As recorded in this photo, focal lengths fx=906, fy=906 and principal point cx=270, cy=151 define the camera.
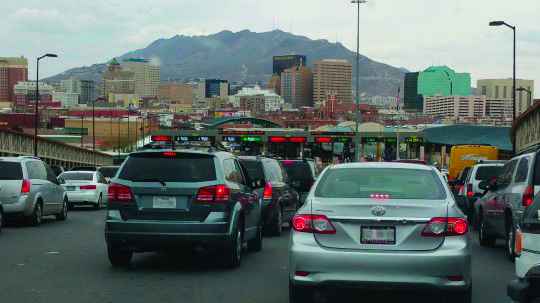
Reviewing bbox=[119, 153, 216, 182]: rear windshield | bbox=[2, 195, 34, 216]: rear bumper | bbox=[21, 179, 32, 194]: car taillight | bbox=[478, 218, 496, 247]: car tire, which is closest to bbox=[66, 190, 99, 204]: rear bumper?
bbox=[2, 195, 34, 216]: rear bumper

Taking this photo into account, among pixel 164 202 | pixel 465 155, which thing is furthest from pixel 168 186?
pixel 465 155

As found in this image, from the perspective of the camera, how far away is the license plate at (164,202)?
1265 cm

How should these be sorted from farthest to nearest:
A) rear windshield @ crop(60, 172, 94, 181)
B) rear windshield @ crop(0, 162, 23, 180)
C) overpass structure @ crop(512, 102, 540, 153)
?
overpass structure @ crop(512, 102, 540, 153)
rear windshield @ crop(60, 172, 94, 181)
rear windshield @ crop(0, 162, 23, 180)

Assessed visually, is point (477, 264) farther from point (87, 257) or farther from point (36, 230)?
point (36, 230)

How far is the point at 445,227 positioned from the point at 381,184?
1.24m

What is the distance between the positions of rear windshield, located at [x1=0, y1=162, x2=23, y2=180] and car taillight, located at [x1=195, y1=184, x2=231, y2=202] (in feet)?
31.5

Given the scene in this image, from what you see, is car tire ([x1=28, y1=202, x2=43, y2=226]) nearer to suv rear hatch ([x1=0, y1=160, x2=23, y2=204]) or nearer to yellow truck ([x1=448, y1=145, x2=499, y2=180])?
suv rear hatch ([x1=0, y1=160, x2=23, y2=204])

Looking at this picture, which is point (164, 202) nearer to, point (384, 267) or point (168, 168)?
point (168, 168)

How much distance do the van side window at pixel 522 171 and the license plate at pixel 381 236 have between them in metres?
5.94

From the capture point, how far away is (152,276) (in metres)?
12.4

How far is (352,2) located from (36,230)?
212 ft

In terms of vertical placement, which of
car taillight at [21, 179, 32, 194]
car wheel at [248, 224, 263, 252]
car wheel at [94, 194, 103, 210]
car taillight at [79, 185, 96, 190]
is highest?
car taillight at [21, 179, 32, 194]

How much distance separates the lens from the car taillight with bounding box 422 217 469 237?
8938mm

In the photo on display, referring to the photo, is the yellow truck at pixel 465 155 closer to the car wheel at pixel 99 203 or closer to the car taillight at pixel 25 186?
the car wheel at pixel 99 203
